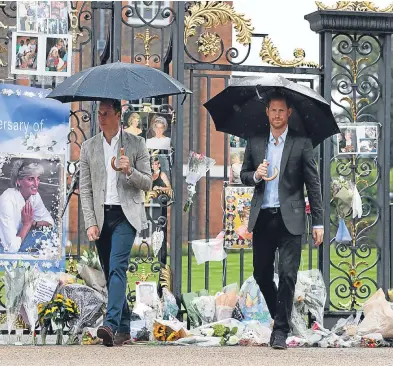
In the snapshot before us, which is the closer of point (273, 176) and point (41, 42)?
point (273, 176)

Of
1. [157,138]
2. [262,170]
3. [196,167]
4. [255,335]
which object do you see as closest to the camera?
[262,170]

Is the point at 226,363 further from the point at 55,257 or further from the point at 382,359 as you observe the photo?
the point at 55,257

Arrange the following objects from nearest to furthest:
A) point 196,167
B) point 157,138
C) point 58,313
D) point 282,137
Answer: point 282,137 → point 58,313 → point 157,138 → point 196,167

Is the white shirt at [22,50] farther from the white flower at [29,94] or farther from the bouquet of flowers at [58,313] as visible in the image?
the bouquet of flowers at [58,313]

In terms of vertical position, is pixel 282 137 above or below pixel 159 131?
below

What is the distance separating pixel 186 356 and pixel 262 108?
2.23 meters

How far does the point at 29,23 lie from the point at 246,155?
232cm

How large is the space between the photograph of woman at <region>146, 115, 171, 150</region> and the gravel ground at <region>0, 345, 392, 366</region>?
1963mm

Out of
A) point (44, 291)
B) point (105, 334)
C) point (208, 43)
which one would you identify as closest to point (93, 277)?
point (44, 291)

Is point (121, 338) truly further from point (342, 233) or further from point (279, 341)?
point (342, 233)

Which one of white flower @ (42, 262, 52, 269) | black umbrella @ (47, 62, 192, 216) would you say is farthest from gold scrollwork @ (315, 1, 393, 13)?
white flower @ (42, 262, 52, 269)

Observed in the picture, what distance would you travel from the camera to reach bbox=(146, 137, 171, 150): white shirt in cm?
1073

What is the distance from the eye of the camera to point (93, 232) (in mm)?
9328

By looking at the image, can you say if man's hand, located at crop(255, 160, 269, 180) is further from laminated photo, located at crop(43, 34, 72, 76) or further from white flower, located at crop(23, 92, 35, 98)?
white flower, located at crop(23, 92, 35, 98)
